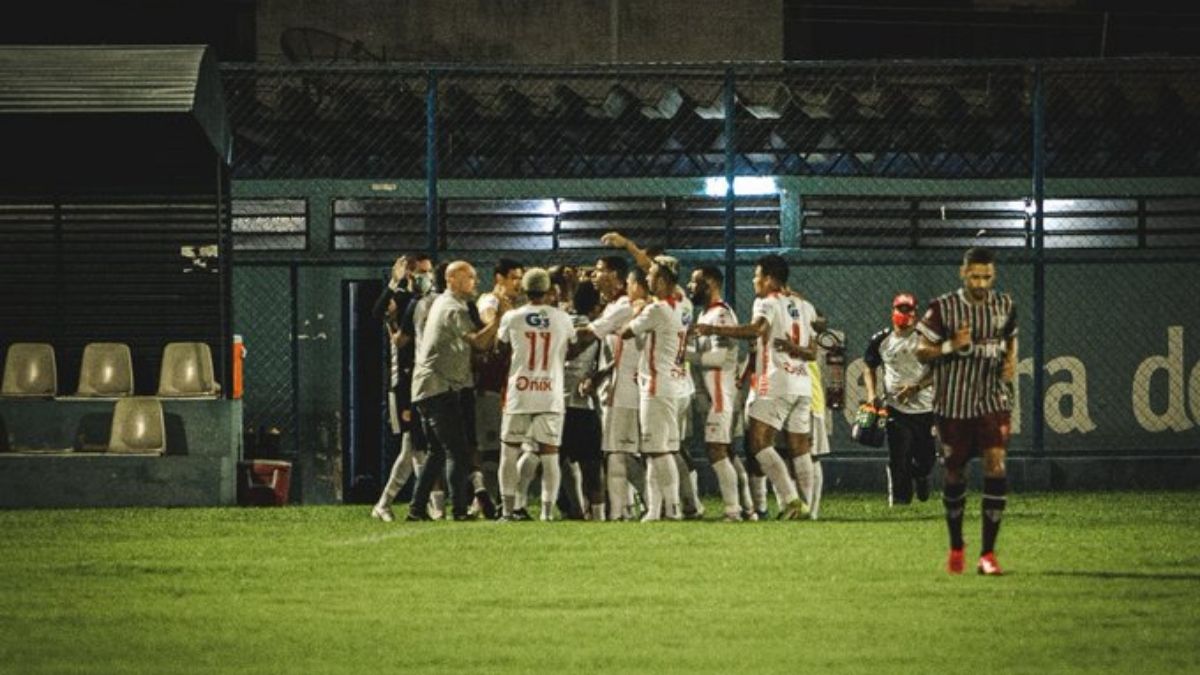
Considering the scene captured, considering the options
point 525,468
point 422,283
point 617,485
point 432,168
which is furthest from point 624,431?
point 432,168

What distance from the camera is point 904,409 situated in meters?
20.7

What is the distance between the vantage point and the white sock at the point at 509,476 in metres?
18.3

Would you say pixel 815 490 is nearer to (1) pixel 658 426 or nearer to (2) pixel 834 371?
(1) pixel 658 426

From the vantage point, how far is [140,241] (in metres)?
21.7

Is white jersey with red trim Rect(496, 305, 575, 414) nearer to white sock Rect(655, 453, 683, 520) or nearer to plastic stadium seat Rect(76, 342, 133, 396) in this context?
white sock Rect(655, 453, 683, 520)

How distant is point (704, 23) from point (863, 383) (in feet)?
27.9

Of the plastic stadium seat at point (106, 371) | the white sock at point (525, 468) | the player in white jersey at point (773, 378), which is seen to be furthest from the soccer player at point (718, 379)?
the plastic stadium seat at point (106, 371)

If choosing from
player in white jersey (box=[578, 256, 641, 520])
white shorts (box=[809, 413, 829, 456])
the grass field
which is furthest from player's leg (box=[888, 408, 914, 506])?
player in white jersey (box=[578, 256, 641, 520])

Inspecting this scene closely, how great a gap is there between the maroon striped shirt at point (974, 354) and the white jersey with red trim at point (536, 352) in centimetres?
458

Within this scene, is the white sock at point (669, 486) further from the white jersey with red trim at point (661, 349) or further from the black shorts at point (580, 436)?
the black shorts at point (580, 436)

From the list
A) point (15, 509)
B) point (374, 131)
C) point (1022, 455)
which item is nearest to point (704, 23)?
point (374, 131)

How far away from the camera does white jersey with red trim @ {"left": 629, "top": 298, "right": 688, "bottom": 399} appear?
1789cm

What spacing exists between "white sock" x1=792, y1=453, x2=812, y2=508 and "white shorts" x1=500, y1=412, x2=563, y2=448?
1886 millimetres

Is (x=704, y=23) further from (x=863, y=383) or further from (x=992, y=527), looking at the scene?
(x=992, y=527)
